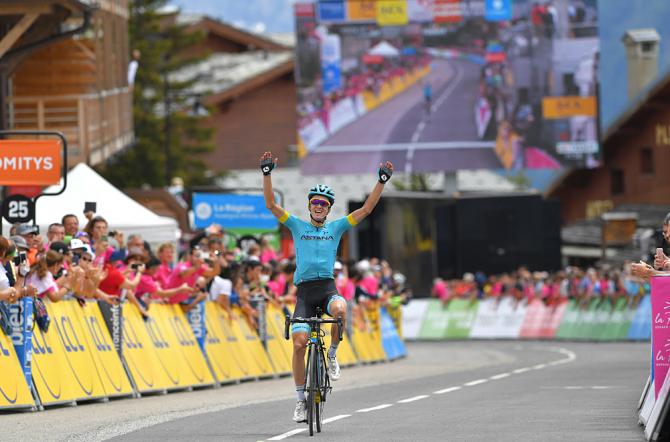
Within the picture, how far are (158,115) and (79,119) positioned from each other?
34332mm

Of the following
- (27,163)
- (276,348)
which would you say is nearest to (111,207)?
(276,348)

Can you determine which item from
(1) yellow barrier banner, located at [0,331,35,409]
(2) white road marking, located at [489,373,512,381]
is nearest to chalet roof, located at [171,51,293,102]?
(2) white road marking, located at [489,373,512,381]

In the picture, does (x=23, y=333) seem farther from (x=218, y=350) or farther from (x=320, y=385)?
(x=218, y=350)

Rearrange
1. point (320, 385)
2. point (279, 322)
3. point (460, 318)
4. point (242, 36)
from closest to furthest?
point (320, 385)
point (279, 322)
point (460, 318)
point (242, 36)

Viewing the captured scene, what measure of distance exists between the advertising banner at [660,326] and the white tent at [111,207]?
14.1 m

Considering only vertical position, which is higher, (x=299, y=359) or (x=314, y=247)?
(x=314, y=247)

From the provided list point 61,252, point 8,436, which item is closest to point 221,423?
point 8,436

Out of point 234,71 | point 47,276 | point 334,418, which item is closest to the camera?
point 334,418

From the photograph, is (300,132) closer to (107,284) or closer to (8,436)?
(107,284)

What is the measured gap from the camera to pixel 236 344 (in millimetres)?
23984

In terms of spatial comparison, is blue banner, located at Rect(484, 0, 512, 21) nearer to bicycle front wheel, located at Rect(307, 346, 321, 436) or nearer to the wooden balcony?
the wooden balcony

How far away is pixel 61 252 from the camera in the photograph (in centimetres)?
1889

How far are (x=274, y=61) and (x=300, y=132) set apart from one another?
96.6 ft

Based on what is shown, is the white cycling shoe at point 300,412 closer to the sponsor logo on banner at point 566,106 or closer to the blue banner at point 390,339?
the blue banner at point 390,339
